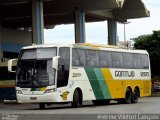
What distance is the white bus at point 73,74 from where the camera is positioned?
24656mm

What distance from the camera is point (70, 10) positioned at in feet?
158

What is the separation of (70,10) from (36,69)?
2388 centimetres

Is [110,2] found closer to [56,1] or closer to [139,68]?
[56,1]

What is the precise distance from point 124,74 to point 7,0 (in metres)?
17.2

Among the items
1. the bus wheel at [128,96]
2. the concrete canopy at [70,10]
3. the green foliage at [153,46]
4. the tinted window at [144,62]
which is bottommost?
the bus wheel at [128,96]

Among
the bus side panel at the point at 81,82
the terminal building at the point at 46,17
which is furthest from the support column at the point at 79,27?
the bus side panel at the point at 81,82

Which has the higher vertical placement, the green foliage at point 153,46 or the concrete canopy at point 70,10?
the concrete canopy at point 70,10

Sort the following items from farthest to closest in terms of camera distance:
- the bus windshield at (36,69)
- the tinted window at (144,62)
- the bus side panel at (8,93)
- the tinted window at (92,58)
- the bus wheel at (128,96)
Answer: the bus side panel at (8,93) < the tinted window at (144,62) < the bus wheel at (128,96) < the tinted window at (92,58) < the bus windshield at (36,69)

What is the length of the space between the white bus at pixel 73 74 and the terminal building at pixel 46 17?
8.81 m

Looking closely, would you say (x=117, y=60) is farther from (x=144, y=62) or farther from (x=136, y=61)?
(x=144, y=62)

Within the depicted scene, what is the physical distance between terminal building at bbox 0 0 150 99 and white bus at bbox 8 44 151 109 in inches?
347

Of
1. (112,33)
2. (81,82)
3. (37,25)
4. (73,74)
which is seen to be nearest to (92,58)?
(81,82)

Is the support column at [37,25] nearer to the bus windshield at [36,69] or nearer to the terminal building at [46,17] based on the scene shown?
the terminal building at [46,17]

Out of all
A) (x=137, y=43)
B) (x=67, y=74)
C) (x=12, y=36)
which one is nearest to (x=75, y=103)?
(x=67, y=74)
